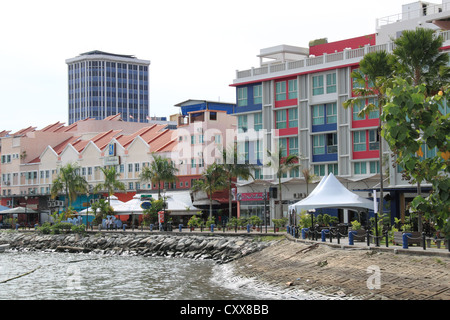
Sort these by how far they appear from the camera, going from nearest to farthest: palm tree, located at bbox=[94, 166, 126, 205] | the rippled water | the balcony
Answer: the rippled water, the balcony, palm tree, located at bbox=[94, 166, 126, 205]

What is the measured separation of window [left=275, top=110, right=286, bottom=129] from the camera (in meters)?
74.9

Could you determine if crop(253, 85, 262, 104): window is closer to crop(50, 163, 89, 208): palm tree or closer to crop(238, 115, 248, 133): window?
crop(238, 115, 248, 133): window

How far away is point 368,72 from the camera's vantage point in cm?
4772

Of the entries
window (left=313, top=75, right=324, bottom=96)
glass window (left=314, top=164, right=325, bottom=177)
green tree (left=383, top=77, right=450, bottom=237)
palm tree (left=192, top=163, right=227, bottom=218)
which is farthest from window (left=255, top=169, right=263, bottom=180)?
green tree (left=383, top=77, right=450, bottom=237)

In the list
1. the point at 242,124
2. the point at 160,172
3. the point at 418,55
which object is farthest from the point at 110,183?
the point at 418,55

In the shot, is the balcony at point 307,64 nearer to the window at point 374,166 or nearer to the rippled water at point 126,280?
the window at point 374,166

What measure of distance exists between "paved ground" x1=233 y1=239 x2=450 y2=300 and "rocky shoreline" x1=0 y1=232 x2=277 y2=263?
37.1ft

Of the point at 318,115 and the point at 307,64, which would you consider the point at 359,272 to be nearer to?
the point at 318,115

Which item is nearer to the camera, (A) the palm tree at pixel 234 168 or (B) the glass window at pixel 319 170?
(B) the glass window at pixel 319 170

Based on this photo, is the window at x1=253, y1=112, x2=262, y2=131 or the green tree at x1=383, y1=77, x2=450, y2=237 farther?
the window at x1=253, y1=112, x2=262, y2=131

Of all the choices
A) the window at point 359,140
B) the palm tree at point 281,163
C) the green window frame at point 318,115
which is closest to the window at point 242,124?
the palm tree at point 281,163

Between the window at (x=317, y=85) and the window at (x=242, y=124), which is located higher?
the window at (x=317, y=85)

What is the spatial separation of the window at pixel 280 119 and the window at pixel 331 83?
20.7ft

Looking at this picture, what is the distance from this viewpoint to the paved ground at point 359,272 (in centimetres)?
2838
